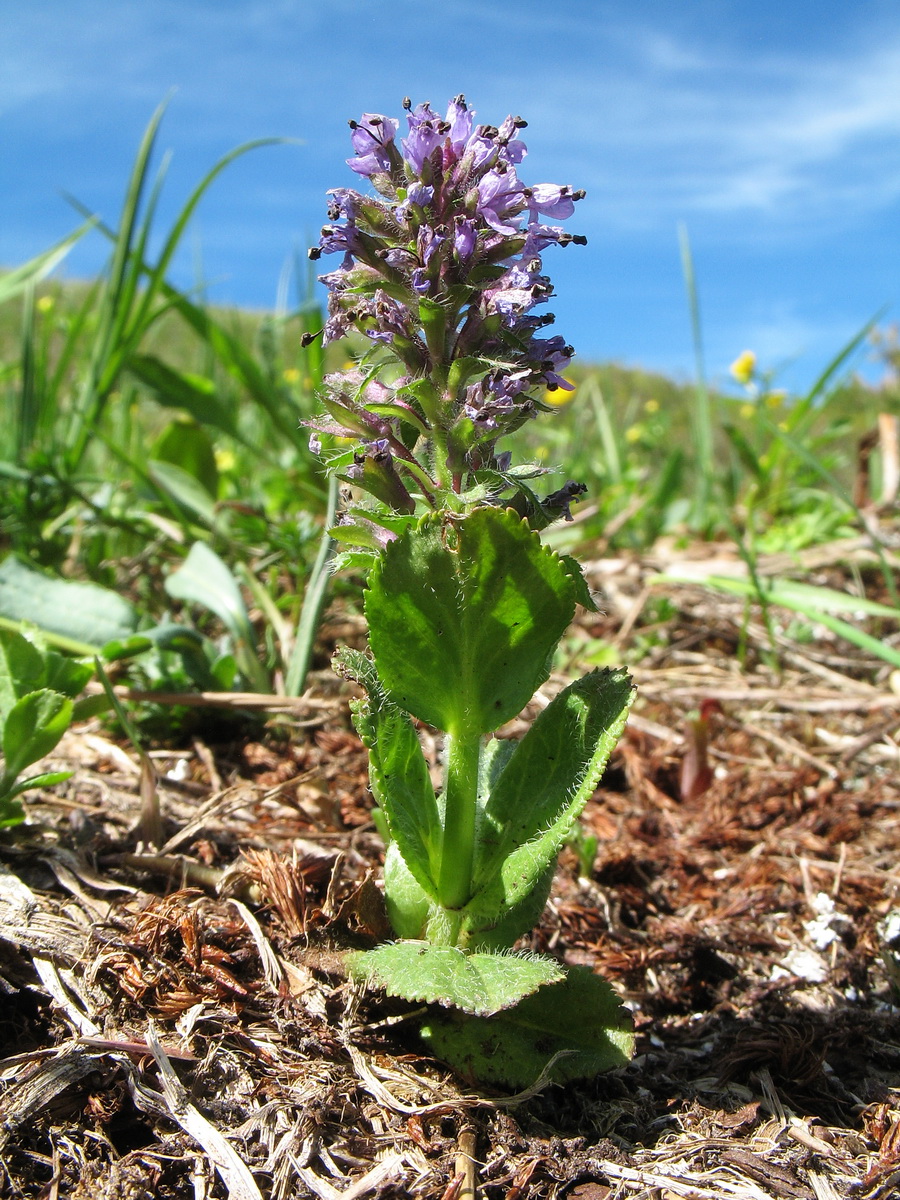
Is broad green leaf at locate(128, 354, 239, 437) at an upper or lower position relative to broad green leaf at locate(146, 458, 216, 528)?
upper

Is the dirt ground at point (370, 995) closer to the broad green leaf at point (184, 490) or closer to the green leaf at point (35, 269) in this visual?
the broad green leaf at point (184, 490)

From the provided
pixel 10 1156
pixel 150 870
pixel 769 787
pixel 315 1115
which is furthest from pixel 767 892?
pixel 10 1156

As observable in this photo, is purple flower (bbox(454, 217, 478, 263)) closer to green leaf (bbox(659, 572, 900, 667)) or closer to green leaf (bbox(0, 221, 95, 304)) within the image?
green leaf (bbox(659, 572, 900, 667))

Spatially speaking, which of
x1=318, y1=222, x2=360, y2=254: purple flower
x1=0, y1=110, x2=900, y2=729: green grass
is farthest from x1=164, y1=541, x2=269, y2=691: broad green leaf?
x1=318, y1=222, x2=360, y2=254: purple flower

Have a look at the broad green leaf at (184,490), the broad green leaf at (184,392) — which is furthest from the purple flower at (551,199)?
the broad green leaf at (184,392)

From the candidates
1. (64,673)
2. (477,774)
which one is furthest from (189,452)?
(477,774)

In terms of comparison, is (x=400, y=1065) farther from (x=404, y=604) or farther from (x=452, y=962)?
(x=404, y=604)
